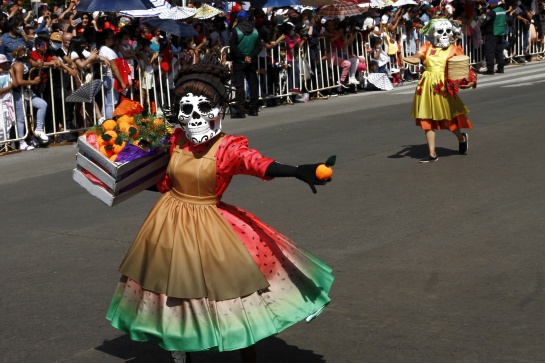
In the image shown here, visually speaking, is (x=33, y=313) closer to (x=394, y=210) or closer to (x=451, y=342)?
(x=451, y=342)

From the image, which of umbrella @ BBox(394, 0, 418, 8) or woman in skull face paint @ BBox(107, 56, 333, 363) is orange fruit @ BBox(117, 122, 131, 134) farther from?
umbrella @ BBox(394, 0, 418, 8)

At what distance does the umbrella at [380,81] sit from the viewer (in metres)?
21.0

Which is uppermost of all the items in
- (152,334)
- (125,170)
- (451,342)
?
(125,170)

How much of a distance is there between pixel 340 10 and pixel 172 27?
13.9ft

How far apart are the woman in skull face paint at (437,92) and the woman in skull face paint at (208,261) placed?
7.05 metres

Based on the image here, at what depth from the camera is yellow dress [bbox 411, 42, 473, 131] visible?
40.0ft

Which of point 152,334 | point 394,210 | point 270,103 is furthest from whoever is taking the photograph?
point 270,103

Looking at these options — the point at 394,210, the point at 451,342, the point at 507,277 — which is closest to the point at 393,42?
the point at 394,210

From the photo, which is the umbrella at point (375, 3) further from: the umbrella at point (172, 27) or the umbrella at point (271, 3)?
the umbrella at point (172, 27)

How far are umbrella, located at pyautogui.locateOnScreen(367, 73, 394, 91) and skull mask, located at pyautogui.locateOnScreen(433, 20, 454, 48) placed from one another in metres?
8.86

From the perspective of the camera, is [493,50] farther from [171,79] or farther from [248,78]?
[171,79]

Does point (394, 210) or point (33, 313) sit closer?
point (33, 313)

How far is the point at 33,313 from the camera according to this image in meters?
6.91

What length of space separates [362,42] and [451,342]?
15.5 meters
